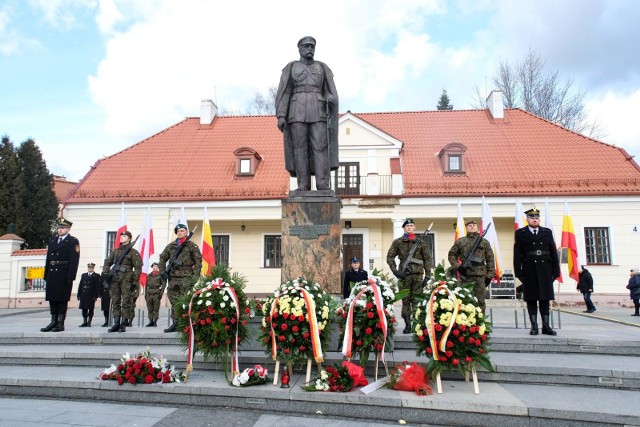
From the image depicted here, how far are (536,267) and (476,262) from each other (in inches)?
34.6

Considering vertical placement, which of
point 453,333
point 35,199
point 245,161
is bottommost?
point 453,333

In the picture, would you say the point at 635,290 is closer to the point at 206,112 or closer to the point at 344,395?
the point at 344,395

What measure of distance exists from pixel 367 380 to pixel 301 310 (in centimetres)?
105

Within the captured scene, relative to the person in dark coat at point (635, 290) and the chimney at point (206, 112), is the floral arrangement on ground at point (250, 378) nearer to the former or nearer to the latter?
the person in dark coat at point (635, 290)

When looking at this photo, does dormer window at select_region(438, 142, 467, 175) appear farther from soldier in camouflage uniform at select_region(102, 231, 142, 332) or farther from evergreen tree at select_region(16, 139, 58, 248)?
evergreen tree at select_region(16, 139, 58, 248)

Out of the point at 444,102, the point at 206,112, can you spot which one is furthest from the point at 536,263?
the point at 444,102

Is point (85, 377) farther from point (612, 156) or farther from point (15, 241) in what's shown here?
point (612, 156)

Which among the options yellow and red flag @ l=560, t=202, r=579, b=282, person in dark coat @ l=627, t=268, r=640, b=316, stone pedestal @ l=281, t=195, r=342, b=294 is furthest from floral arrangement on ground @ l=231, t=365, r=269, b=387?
person in dark coat @ l=627, t=268, r=640, b=316

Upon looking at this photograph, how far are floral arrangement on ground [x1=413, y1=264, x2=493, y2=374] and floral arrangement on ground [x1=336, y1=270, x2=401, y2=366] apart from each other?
0.39 metres

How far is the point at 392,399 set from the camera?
166 inches

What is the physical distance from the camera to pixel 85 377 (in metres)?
5.22

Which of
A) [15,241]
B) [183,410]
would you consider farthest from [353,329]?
[15,241]

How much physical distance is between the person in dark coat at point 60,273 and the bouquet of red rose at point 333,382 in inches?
213

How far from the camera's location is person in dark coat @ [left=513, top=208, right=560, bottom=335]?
6602mm
